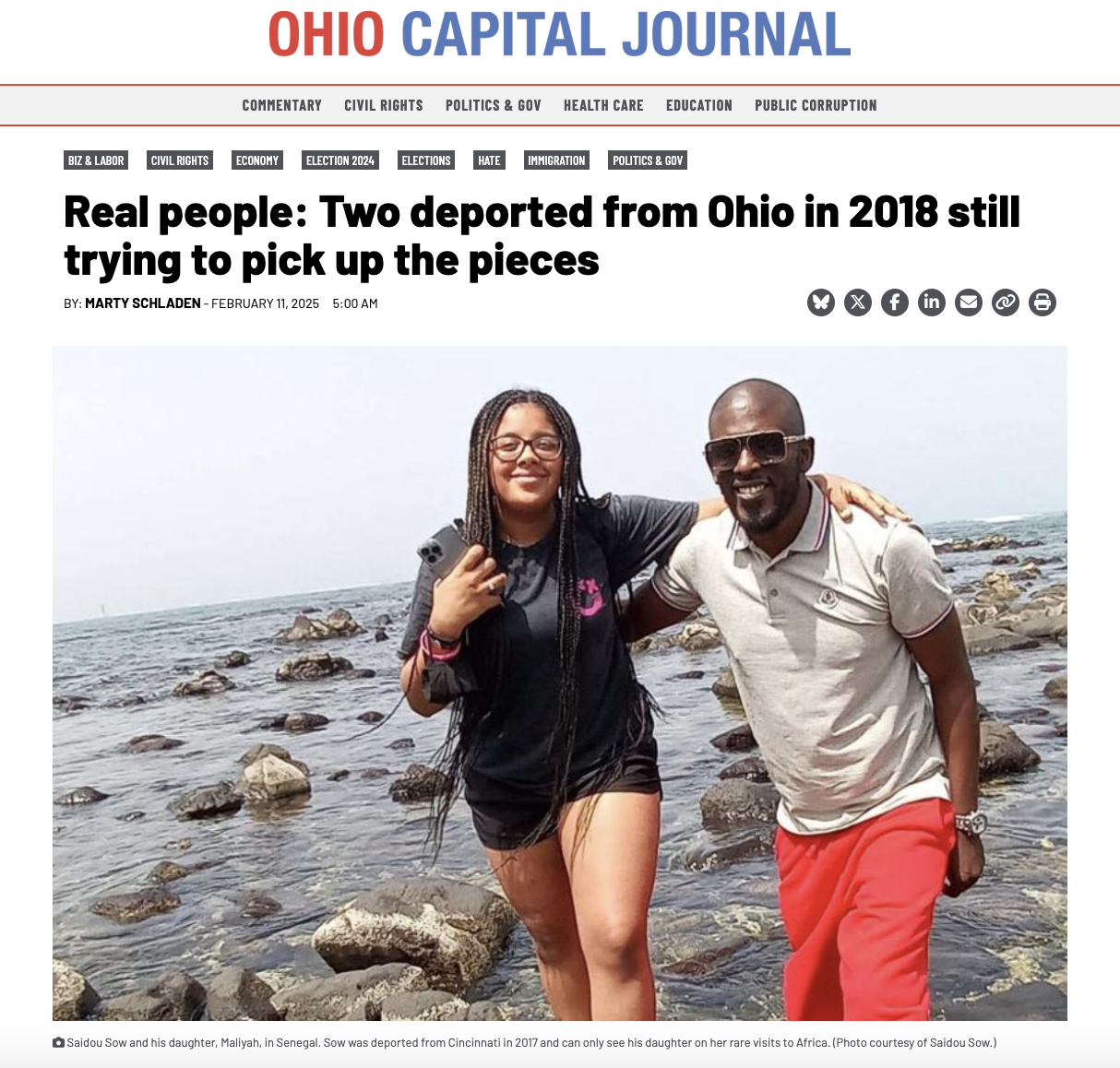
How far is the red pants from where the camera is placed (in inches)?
141

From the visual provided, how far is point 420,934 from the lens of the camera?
5418 mm

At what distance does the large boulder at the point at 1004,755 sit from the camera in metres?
6.86

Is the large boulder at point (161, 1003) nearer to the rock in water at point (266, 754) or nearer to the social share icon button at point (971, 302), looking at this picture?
the rock in water at point (266, 754)

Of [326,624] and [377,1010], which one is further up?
[326,624]

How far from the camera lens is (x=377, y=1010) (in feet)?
16.0

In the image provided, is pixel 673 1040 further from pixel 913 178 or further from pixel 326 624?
pixel 326 624

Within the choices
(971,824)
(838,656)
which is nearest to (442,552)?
(838,656)

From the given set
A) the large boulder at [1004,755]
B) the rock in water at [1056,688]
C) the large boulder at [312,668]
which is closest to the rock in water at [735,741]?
the large boulder at [1004,755]

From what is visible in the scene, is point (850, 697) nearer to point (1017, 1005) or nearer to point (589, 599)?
point (589, 599)

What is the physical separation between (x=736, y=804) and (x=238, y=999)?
116 inches

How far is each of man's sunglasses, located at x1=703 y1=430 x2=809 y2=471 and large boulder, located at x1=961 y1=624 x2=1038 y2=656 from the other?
17.7ft

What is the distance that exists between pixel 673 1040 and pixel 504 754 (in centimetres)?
127

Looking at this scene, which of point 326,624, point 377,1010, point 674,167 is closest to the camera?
point 674,167
